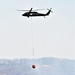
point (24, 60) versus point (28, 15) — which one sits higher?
point (28, 15)

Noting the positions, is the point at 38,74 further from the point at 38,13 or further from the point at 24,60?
the point at 38,13

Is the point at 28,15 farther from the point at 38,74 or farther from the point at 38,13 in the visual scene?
the point at 38,74

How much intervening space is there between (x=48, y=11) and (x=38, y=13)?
2.52 meters

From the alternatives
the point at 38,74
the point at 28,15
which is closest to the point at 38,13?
the point at 28,15

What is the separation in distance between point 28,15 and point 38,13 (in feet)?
7.76

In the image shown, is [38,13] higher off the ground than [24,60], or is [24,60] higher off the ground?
[38,13]

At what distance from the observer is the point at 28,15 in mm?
69438

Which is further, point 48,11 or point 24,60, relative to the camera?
point 24,60

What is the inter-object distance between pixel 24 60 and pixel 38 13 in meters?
129

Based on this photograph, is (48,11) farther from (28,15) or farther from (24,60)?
(24,60)

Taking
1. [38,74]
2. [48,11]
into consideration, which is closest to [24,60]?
[38,74]

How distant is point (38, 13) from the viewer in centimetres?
7050

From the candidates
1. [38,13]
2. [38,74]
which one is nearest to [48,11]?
[38,13]

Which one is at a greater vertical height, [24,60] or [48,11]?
[48,11]
